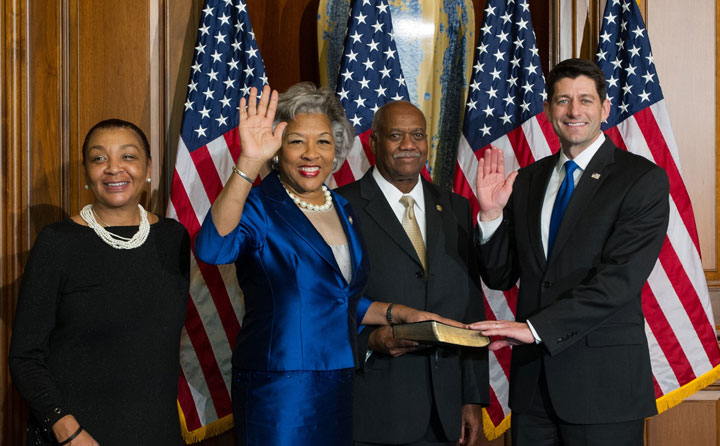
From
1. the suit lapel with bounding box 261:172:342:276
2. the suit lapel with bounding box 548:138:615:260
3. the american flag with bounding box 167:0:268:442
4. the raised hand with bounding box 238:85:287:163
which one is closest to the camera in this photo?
the raised hand with bounding box 238:85:287:163

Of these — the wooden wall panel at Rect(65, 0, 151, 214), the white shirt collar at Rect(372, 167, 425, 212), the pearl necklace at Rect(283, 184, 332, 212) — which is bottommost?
the pearl necklace at Rect(283, 184, 332, 212)

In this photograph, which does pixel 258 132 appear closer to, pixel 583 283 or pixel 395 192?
pixel 395 192

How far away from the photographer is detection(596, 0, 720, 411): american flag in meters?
3.23

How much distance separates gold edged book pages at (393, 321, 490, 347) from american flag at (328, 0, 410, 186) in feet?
4.26

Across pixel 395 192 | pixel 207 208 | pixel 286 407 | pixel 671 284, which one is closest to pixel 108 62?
pixel 207 208

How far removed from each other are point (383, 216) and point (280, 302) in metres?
0.67

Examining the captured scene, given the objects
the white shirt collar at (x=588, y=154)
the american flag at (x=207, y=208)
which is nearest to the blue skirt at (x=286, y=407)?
the white shirt collar at (x=588, y=154)

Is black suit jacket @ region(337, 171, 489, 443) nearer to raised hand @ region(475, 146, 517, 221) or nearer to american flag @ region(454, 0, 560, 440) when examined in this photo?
raised hand @ region(475, 146, 517, 221)

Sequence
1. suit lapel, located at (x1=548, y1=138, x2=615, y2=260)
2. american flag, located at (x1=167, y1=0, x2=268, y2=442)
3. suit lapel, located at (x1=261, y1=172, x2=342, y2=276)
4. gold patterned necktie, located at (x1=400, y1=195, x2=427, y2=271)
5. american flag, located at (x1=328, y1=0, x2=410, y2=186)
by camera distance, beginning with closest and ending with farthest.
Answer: suit lapel, located at (x1=261, y1=172, x2=342, y2=276)
suit lapel, located at (x1=548, y1=138, x2=615, y2=260)
gold patterned necktie, located at (x1=400, y1=195, x2=427, y2=271)
american flag, located at (x1=167, y1=0, x2=268, y2=442)
american flag, located at (x1=328, y1=0, x2=410, y2=186)

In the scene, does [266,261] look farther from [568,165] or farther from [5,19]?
[5,19]

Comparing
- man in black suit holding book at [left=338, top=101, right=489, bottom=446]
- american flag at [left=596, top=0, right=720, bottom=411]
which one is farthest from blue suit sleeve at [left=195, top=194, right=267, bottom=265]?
american flag at [left=596, top=0, right=720, bottom=411]

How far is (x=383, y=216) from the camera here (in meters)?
2.61

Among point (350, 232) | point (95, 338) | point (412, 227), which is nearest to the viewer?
point (95, 338)

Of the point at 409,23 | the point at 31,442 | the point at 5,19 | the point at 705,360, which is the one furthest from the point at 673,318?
the point at 5,19
